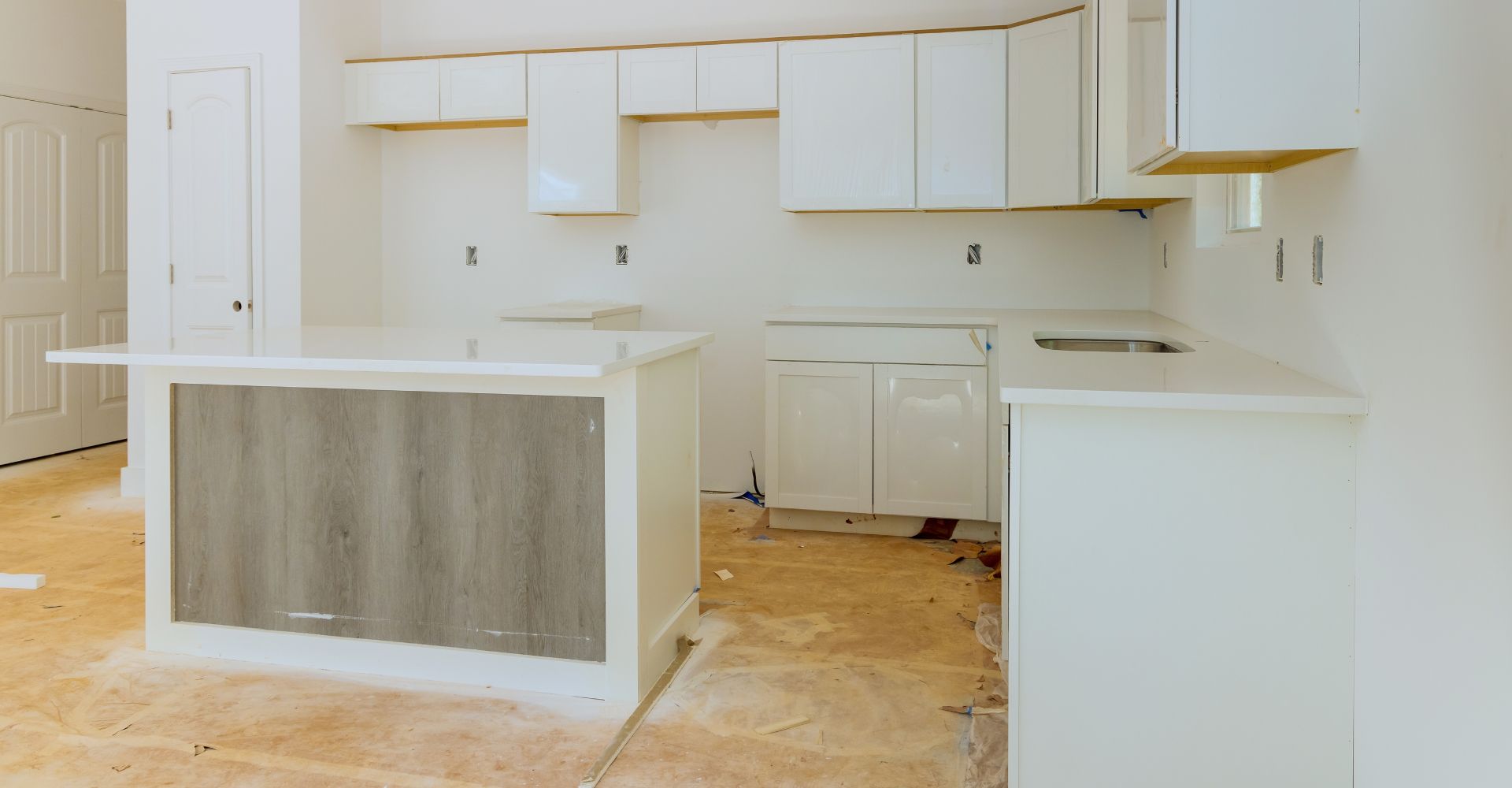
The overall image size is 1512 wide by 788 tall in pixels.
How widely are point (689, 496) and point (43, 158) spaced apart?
4.99 metres

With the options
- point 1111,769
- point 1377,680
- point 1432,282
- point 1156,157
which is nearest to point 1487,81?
point 1432,282

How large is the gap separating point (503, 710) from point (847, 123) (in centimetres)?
293

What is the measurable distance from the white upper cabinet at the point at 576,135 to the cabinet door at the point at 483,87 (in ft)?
0.25

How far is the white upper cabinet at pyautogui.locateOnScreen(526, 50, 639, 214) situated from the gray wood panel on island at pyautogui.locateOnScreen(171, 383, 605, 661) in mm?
2341

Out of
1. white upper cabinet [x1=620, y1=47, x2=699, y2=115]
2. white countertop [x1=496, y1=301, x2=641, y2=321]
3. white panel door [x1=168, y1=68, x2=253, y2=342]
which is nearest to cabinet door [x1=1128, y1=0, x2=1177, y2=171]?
white upper cabinet [x1=620, y1=47, x2=699, y2=115]

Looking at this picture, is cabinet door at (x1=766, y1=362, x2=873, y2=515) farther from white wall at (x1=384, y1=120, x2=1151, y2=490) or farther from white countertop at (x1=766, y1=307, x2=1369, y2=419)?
white countertop at (x1=766, y1=307, x2=1369, y2=419)

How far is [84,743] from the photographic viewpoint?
249 centimetres

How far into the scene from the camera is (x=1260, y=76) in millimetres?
1883

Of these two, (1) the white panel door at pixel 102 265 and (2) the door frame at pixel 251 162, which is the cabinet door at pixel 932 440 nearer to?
(2) the door frame at pixel 251 162

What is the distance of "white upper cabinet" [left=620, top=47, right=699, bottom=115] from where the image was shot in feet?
15.9

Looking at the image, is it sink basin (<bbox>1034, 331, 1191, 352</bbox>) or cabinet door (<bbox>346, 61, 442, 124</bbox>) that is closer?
sink basin (<bbox>1034, 331, 1191, 352</bbox>)

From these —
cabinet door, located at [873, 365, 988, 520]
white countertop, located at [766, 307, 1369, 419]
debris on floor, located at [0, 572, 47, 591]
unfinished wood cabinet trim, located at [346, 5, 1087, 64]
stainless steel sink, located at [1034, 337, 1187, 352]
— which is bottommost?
debris on floor, located at [0, 572, 47, 591]

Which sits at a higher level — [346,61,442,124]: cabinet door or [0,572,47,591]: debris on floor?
[346,61,442,124]: cabinet door

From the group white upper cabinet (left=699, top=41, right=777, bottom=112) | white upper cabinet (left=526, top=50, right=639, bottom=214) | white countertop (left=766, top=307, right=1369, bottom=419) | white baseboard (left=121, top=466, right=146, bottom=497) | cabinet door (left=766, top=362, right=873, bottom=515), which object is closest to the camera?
white countertop (left=766, top=307, right=1369, bottom=419)
